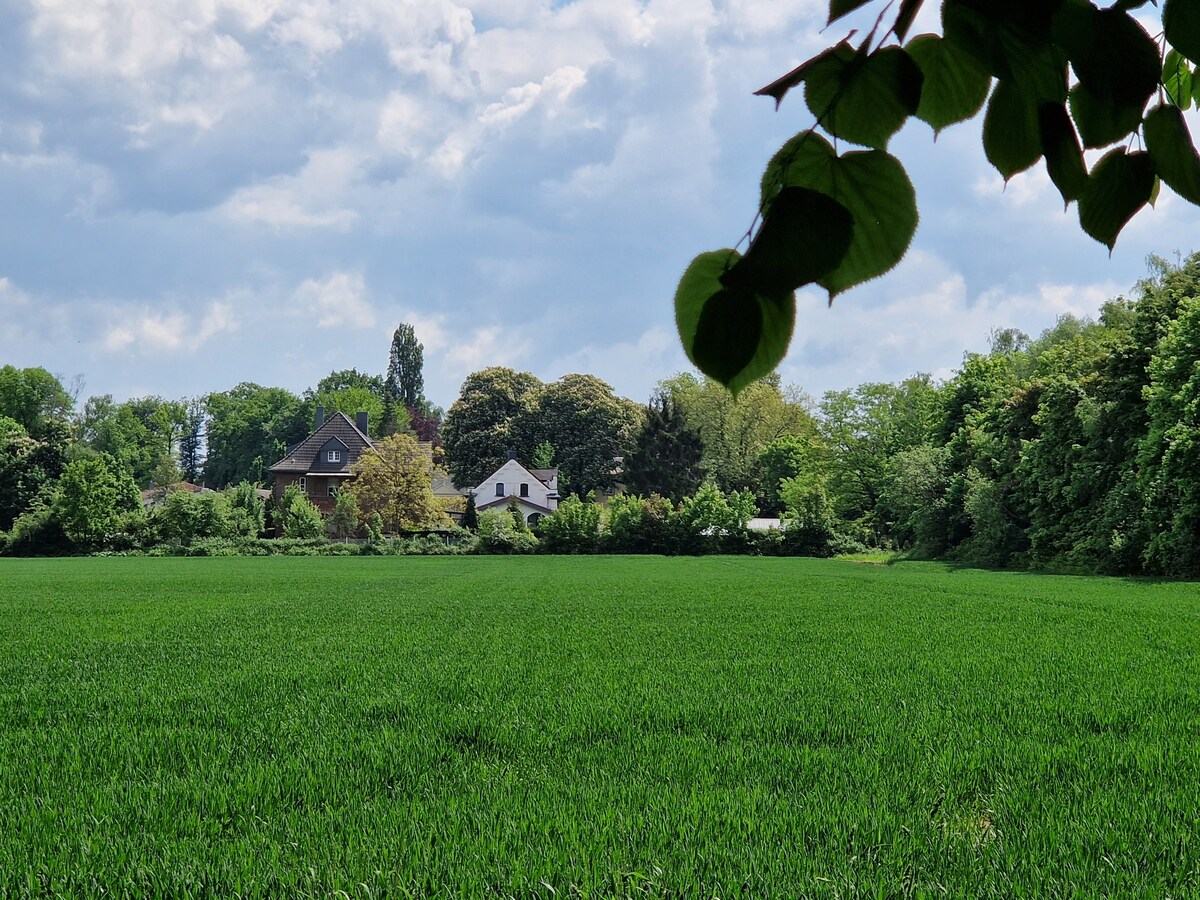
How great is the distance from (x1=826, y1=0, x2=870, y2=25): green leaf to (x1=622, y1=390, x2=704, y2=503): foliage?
51.9 meters

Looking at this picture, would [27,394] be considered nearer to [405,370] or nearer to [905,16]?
[405,370]

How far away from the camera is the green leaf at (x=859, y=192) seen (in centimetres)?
41

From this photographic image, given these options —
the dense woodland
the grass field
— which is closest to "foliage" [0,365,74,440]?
the dense woodland

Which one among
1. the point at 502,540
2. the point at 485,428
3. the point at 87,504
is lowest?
the point at 502,540

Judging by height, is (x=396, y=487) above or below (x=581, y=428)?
below

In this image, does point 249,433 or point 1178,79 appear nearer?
point 1178,79

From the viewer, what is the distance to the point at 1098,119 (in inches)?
21.1

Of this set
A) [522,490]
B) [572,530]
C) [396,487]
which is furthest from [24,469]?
[522,490]

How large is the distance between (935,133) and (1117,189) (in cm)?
13

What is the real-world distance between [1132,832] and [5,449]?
5008 centimetres

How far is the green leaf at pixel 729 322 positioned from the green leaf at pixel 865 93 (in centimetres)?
13

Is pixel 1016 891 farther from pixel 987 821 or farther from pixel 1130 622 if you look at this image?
pixel 1130 622

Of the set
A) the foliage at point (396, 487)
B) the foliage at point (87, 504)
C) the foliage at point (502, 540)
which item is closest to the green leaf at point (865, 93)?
the foliage at point (502, 540)

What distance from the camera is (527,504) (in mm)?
56062
